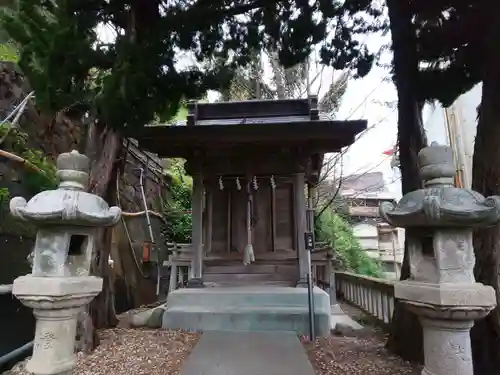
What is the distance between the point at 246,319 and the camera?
600 cm

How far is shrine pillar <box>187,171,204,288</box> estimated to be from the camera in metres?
6.89

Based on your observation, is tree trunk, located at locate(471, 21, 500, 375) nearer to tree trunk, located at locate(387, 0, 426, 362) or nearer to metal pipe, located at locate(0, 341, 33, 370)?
tree trunk, located at locate(387, 0, 426, 362)

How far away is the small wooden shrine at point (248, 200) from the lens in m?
6.91

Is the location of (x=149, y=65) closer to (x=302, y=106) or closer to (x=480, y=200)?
(x=480, y=200)

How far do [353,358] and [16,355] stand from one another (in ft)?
14.3

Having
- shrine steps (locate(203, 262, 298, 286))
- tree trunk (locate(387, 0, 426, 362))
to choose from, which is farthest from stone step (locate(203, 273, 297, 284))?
tree trunk (locate(387, 0, 426, 362))

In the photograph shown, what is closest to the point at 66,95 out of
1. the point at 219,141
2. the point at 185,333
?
the point at 219,141

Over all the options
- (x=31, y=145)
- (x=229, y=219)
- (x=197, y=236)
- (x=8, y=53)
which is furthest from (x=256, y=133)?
(x=8, y=53)

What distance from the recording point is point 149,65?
4.29 m

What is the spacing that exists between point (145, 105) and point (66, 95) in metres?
1.05

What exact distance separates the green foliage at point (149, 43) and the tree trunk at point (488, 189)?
2.04 m

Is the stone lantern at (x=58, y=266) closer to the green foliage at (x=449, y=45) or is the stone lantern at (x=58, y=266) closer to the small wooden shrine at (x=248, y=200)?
the small wooden shrine at (x=248, y=200)

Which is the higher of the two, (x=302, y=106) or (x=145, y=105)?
(x=302, y=106)

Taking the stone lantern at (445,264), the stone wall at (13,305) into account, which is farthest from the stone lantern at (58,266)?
the stone wall at (13,305)
